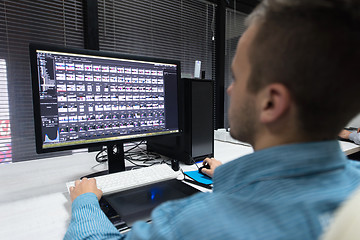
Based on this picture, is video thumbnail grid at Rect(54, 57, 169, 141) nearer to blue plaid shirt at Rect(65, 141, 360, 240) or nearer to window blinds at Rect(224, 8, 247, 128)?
blue plaid shirt at Rect(65, 141, 360, 240)

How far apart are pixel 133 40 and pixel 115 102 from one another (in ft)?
4.03

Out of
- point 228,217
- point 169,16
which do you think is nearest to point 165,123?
point 228,217

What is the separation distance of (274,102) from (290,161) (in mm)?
106

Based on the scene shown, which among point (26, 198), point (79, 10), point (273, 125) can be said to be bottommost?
point (26, 198)

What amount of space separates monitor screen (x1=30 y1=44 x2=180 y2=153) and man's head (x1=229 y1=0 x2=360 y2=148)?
63 cm

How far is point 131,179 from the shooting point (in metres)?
0.86

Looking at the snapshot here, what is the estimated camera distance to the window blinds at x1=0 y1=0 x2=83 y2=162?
1.47m

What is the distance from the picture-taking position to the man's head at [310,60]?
34 cm

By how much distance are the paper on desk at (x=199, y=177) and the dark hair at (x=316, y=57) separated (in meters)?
0.55

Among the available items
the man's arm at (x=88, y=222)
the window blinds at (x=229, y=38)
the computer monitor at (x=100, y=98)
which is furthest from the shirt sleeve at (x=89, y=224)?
the window blinds at (x=229, y=38)

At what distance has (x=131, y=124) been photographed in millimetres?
975

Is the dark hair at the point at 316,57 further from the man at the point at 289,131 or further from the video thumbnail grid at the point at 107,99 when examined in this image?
the video thumbnail grid at the point at 107,99

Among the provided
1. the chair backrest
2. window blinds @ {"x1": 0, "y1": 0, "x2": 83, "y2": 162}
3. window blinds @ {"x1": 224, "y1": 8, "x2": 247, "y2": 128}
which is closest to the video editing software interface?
the chair backrest

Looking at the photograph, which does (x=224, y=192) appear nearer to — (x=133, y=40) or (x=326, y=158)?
(x=326, y=158)
